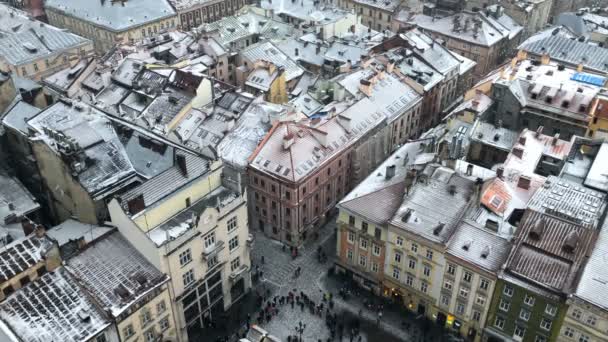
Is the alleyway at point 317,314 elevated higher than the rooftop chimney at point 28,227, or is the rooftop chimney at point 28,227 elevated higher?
the rooftop chimney at point 28,227

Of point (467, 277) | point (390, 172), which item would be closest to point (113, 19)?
point (390, 172)

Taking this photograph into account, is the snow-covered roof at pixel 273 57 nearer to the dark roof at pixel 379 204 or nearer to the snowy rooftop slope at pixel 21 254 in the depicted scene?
Answer: the dark roof at pixel 379 204

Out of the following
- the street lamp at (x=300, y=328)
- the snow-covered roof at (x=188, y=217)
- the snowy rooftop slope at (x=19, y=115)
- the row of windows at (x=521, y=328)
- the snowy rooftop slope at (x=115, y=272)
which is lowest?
the street lamp at (x=300, y=328)

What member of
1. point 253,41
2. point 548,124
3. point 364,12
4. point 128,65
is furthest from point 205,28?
point 548,124

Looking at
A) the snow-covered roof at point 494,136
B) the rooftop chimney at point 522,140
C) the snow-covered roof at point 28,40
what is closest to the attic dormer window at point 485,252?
the rooftop chimney at point 522,140

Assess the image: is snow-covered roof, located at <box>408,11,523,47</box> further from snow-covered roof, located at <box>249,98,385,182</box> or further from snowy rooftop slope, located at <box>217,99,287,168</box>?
snowy rooftop slope, located at <box>217,99,287,168</box>

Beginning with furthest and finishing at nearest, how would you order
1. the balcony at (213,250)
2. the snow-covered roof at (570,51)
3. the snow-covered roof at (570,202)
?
the snow-covered roof at (570,51), the snow-covered roof at (570,202), the balcony at (213,250)

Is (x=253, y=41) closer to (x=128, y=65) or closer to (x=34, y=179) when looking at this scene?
(x=128, y=65)
